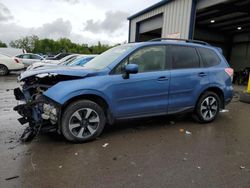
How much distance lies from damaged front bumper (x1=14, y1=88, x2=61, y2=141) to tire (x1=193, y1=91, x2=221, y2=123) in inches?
124

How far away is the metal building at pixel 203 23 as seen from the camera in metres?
11.7

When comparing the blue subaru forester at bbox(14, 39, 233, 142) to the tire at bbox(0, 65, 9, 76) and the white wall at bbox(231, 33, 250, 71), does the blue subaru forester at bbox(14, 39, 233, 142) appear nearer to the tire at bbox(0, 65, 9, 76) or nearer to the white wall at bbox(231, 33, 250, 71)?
A: the tire at bbox(0, 65, 9, 76)

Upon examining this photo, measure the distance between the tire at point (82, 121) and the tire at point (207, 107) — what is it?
7.68 feet

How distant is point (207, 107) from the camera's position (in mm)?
5441

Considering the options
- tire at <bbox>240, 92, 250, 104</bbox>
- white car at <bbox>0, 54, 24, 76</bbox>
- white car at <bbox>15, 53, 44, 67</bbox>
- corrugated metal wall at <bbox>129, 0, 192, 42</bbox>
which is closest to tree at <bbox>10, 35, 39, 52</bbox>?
white car at <bbox>15, 53, 44, 67</bbox>

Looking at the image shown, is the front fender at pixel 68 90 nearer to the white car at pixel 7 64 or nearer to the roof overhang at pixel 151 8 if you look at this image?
the roof overhang at pixel 151 8

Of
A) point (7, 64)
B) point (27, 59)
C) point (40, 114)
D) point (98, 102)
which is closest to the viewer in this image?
point (40, 114)

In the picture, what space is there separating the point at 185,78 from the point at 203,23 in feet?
49.1

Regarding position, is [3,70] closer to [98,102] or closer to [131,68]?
[98,102]

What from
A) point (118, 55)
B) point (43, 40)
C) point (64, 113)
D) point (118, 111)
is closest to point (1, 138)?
point (64, 113)

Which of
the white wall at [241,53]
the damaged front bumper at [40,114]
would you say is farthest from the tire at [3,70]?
the white wall at [241,53]

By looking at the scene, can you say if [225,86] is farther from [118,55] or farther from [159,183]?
[159,183]

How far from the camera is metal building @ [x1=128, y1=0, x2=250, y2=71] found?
461 inches

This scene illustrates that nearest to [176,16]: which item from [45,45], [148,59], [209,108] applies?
[209,108]
